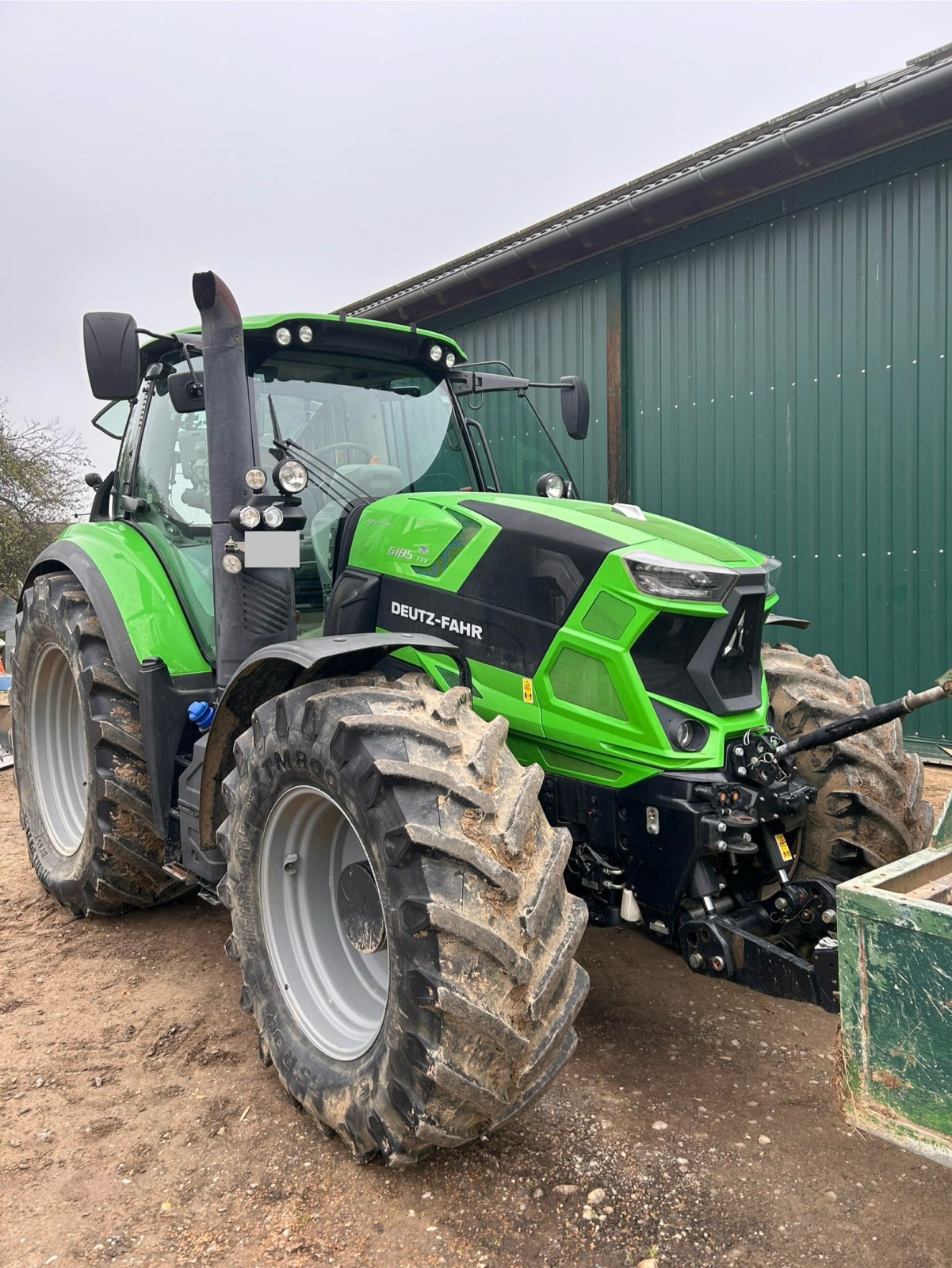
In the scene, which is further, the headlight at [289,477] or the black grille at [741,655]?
the headlight at [289,477]

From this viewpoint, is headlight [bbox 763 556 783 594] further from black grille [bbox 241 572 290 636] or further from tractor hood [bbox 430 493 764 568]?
black grille [bbox 241 572 290 636]

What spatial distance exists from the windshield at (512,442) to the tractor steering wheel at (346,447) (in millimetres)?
569

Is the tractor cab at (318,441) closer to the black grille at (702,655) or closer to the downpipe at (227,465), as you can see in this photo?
the downpipe at (227,465)

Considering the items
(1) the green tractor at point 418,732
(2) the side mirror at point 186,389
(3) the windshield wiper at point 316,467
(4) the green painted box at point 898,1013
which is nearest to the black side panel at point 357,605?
(1) the green tractor at point 418,732

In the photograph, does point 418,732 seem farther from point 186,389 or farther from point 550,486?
point 550,486

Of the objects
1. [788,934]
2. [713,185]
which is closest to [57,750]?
[788,934]

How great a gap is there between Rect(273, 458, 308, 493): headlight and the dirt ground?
1783 mm

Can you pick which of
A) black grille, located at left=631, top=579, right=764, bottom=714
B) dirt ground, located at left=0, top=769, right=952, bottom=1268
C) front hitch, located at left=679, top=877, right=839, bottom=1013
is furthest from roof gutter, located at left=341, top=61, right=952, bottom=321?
dirt ground, located at left=0, top=769, right=952, bottom=1268

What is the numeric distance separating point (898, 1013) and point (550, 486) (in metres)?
2.65

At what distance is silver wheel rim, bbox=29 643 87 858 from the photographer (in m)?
4.46

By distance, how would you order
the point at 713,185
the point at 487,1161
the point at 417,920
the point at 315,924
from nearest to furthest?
the point at 417,920 → the point at 487,1161 → the point at 315,924 → the point at 713,185

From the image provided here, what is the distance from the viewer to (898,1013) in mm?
1694

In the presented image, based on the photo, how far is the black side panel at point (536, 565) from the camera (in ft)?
8.95

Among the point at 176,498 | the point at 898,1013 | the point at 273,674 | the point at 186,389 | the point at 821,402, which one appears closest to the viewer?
the point at 898,1013
